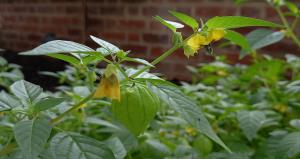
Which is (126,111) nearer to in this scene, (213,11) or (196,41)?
(196,41)

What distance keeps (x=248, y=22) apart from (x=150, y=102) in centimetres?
13

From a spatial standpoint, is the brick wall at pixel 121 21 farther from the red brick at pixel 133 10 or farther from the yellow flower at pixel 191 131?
the yellow flower at pixel 191 131

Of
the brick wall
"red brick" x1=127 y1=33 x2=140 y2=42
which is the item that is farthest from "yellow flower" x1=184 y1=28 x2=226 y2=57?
"red brick" x1=127 y1=33 x2=140 y2=42

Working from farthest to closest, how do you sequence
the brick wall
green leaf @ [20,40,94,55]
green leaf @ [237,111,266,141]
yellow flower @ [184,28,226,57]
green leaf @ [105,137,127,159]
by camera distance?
the brick wall, green leaf @ [237,111,266,141], green leaf @ [105,137,127,159], yellow flower @ [184,28,226,57], green leaf @ [20,40,94,55]

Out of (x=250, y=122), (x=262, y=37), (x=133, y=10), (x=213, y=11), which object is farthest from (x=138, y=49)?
(x=250, y=122)

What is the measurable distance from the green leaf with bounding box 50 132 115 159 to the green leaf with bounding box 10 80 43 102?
0.34 ft

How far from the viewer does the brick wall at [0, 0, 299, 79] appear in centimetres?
213

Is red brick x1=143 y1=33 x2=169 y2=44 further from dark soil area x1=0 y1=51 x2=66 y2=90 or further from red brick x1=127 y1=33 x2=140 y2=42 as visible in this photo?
dark soil area x1=0 y1=51 x2=66 y2=90

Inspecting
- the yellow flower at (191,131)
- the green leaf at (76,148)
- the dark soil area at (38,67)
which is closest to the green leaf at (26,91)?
the green leaf at (76,148)

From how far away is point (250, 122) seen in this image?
33.4 inches

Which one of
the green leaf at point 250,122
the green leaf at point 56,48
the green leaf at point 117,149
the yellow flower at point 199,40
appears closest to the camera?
the green leaf at point 56,48

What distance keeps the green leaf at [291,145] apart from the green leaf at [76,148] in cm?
34

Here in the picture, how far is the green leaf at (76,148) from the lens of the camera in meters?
0.40

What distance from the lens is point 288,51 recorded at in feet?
6.48
